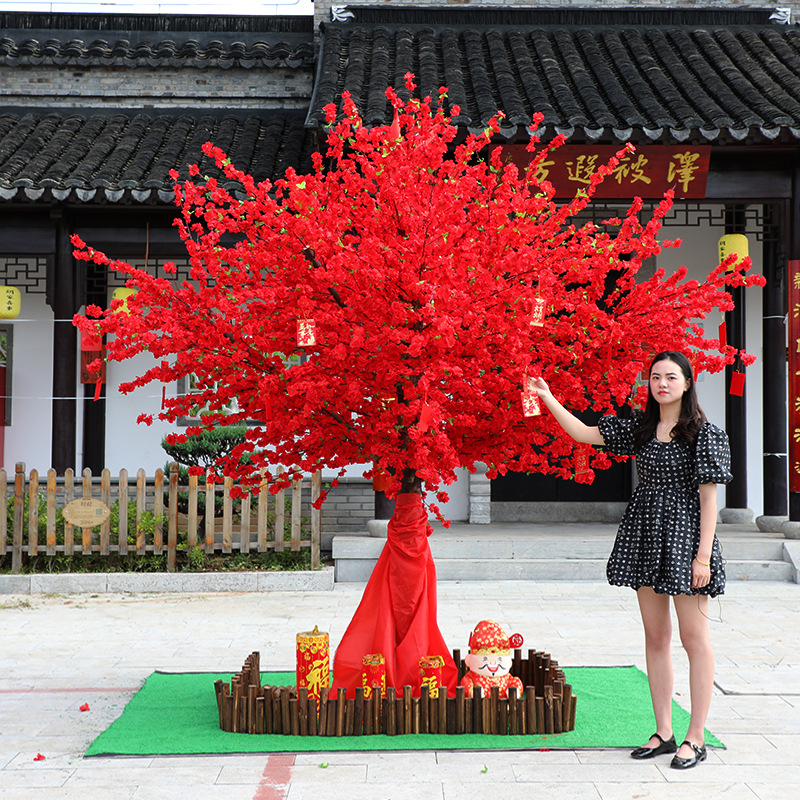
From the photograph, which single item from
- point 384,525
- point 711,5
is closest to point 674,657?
point 384,525

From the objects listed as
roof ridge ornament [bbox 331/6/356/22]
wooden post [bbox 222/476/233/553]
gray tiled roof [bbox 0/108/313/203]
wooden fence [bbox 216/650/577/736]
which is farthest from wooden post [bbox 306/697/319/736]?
roof ridge ornament [bbox 331/6/356/22]

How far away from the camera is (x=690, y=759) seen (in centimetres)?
388

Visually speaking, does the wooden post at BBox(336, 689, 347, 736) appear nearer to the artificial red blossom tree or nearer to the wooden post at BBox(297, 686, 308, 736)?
the wooden post at BBox(297, 686, 308, 736)

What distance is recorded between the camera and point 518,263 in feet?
13.6

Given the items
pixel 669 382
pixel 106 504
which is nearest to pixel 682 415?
pixel 669 382

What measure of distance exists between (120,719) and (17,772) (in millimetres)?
707

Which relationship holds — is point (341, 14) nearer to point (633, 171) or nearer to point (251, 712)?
point (633, 171)

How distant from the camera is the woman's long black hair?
3990 millimetres

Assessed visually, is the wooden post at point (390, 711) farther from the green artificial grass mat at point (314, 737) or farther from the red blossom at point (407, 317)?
the red blossom at point (407, 317)

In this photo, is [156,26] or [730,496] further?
[156,26]

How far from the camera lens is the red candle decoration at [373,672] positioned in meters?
4.42

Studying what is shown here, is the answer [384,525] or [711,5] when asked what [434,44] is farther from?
[384,525]

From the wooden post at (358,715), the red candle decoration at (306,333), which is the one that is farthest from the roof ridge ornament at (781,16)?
the wooden post at (358,715)

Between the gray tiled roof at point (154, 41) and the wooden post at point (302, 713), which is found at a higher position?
the gray tiled roof at point (154, 41)
